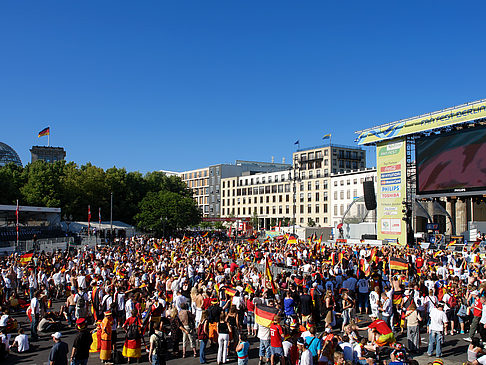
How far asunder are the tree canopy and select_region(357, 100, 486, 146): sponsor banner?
30015 millimetres

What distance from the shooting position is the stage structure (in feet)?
117

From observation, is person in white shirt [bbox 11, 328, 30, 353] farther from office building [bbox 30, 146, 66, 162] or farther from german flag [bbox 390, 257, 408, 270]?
office building [bbox 30, 146, 66, 162]

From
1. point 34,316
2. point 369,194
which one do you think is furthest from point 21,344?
point 369,194

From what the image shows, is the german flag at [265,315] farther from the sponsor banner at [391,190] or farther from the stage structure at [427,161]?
the sponsor banner at [391,190]

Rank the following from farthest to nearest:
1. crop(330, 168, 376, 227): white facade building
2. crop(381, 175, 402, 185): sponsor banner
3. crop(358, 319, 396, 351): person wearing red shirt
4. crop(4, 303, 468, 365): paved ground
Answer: crop(330, 168, 376, 227): white facade building → crop(381, 175, 402, 185): sponsor banner → crop(4, 303, 468, 365): paved ground → crop(358, 319, 396, 351): person wearing red shirt

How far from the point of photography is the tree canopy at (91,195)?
202 ft

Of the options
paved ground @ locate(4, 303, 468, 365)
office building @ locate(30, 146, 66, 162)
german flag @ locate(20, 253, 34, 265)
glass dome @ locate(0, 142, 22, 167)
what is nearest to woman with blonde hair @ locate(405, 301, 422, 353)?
paved ground @ locate(4, 303, 468, 365)

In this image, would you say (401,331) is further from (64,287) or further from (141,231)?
(141,231)

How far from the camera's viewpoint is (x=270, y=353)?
9.93 m

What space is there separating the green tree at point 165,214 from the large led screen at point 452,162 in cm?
3395

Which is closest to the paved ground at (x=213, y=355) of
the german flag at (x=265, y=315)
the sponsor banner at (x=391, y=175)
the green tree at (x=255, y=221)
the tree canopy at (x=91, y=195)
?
the german flag at (x=265, y=315)

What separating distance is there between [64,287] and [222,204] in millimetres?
90182

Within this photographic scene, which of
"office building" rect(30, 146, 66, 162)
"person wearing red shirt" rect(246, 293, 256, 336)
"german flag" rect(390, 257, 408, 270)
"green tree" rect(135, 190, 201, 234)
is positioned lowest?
"person wearing red shirt" rect(246, 293, 256, 336)

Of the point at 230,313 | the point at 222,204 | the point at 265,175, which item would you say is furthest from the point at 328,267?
the point at 222,204
